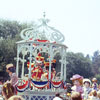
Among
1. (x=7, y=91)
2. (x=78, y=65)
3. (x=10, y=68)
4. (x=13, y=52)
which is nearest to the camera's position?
(x=7, y=91)

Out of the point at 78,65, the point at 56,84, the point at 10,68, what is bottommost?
the point at 56,84

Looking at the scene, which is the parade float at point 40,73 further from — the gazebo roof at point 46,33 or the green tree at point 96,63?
the green tree at point 96,63

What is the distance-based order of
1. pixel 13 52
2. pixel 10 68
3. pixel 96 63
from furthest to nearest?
pixel 96 63 → pixel 13 52 → pixel 10 68

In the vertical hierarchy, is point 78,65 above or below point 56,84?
above

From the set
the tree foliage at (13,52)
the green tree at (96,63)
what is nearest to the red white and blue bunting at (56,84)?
the tree foliage at (13,52)

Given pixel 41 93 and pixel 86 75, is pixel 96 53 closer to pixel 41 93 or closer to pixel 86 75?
pixel 86 75

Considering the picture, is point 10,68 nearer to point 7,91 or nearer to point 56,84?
point 7,91

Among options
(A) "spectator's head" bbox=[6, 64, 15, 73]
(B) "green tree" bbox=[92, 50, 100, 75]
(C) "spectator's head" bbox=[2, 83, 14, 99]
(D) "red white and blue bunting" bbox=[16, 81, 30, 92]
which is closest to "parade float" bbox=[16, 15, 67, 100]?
(D) "red white and blue bunting" bbox=[16, 81, 30, 92]

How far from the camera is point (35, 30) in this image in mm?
17203

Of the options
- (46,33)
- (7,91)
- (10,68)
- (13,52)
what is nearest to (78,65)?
Result: (13,52)

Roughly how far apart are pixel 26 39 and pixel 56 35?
5.31 feet

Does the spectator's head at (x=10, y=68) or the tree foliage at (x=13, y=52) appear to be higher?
the tree foliage at (x=13, y=52)

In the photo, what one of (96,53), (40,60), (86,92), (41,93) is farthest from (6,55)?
(96,53)

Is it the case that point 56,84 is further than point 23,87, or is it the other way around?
point 56,84
